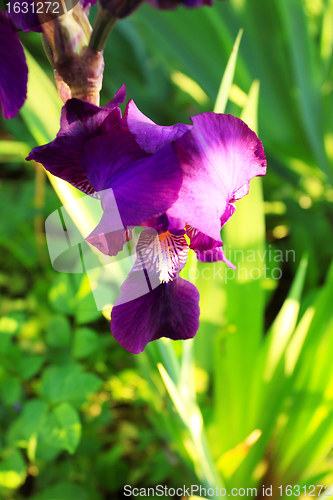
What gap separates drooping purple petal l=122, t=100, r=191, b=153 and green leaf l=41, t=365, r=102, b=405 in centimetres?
40

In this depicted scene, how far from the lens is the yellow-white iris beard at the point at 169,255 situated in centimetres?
36

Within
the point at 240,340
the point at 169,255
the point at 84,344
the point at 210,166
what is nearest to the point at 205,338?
the point at 240,340

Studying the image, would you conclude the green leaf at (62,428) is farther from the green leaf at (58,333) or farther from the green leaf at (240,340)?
the green leaf at (240,340)

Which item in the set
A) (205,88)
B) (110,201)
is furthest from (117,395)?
(205,88)

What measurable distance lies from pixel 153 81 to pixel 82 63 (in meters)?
1.13

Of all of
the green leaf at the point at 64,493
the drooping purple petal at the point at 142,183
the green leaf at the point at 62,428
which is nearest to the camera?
the drooping purple petal at the point at 142,183

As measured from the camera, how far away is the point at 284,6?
0.96 metres

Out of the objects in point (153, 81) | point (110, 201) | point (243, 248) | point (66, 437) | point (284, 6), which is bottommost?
point (66, 437)

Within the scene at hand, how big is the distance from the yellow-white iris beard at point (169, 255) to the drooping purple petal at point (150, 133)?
113 mm

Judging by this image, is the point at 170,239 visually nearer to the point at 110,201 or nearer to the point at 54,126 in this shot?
the point at 110,201

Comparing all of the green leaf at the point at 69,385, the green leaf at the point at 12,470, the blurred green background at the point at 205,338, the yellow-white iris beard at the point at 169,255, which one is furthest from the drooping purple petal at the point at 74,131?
the green leaf at the point at 12,470

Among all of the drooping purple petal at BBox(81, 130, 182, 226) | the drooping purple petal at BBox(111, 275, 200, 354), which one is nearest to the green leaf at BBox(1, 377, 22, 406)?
the drooping purple petal at BBox(111, 275, 200, 354)

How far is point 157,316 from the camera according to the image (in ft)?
1.16

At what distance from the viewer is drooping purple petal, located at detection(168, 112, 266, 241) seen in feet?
0.92
